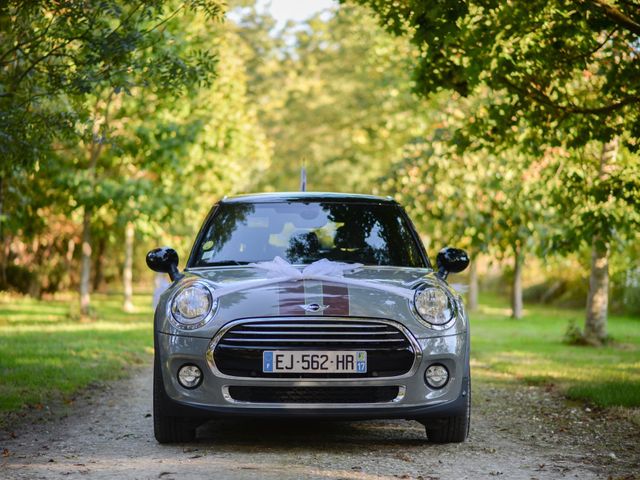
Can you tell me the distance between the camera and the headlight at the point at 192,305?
6.02 metres

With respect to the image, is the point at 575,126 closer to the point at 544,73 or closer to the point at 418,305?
the point at 544,73

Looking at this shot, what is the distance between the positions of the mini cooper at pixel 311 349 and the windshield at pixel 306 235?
50 cm

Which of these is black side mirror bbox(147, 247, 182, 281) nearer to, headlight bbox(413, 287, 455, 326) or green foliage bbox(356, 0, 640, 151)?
headlight bbox(413, 287, 455, 326)

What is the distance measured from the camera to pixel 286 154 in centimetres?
4394

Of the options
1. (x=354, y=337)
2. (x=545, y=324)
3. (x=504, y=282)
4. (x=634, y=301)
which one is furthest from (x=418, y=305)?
(x=504, y=282)

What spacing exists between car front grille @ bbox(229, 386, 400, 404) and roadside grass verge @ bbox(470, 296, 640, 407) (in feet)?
11.5

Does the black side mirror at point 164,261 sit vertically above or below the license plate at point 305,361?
above

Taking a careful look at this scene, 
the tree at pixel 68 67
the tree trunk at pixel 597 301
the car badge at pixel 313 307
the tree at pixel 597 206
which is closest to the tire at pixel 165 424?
the car badge at pixel 313 307

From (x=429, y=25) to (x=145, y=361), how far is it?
6.58 metres

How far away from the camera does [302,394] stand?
598cm

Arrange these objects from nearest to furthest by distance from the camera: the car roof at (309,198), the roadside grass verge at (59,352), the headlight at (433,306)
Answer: the headlight at (433,306) → the car roof at (309,198) → the roadside grass verge at (59,352)

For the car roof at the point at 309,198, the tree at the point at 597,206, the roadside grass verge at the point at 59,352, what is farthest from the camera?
the tree at the point at 597,206

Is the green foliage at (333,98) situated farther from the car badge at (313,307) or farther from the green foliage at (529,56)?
the car badge at (313,307)

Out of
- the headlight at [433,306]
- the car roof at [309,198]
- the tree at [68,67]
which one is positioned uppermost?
the tree at [68,67]
